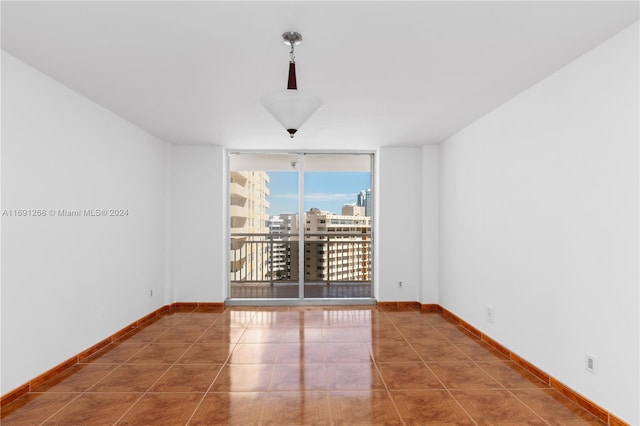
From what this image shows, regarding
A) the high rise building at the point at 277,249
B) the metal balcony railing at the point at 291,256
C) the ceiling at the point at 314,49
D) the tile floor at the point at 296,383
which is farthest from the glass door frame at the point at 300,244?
the ceiling at the point at 314,49

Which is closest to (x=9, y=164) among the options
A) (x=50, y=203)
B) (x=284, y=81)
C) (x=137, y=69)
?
(x=50, y=203)

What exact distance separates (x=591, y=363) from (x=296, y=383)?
1.98 m

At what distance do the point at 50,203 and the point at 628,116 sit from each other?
3.96m

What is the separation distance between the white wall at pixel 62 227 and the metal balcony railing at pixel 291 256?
67.3 inches

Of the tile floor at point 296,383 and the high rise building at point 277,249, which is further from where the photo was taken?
the high rise building at point 277,249

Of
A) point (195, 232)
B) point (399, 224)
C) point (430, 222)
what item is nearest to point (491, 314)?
point (430, 222)

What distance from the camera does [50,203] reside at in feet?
A: 9.36

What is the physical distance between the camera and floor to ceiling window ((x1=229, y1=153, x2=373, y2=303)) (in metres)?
5.59

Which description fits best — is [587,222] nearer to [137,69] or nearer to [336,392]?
[336,392]

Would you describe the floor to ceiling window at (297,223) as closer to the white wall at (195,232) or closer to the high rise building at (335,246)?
the high rise building at (335,246)

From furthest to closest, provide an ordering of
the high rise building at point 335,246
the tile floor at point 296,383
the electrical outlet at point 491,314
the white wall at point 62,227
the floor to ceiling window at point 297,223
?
the high rise building at point 335,246
the floor to ceiling window at point 297,223
the electrical outlet at point 491,314
the white wall at point 62,227
the tile floor at point 296,383

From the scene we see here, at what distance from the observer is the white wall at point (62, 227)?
8.16ft

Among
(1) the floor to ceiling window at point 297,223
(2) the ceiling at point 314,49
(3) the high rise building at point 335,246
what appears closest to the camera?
(2) the ceiling at point 314,49

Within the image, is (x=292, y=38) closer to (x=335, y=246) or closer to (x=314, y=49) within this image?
(x=314, y=49)
